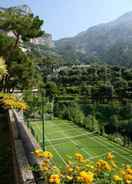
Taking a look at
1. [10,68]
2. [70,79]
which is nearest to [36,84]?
[10,68]

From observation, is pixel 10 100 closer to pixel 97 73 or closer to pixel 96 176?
pixel 96 176

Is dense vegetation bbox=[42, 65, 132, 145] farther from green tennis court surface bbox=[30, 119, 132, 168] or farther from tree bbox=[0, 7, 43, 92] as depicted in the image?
tree bbox=[0, 7, 43, 92]

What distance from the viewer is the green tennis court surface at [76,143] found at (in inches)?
797

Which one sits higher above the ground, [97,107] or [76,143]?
[97,107]

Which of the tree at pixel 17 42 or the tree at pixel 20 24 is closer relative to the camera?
the tree at pixel 20 24

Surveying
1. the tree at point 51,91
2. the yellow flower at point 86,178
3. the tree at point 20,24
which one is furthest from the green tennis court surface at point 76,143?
the yellow flower at point 86,178

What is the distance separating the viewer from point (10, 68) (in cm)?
2003

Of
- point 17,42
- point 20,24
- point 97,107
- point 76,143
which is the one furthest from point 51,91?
point 20,24

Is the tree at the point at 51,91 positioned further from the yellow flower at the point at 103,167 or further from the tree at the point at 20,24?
the yellow flower at the point at 103,167

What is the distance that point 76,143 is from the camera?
967 inches

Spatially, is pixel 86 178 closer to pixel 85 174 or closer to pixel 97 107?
pixel 85 174

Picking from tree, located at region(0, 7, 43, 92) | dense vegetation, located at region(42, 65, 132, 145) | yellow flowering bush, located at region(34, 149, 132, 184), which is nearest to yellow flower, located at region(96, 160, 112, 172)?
yellow flowering bush, located at region(34, 149, 132, 184)

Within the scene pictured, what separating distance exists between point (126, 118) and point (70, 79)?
18188 mm

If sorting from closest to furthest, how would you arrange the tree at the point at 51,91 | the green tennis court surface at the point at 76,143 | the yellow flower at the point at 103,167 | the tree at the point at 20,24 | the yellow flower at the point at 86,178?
the yellow flower at the point at 86,178, the yellow flower at the point at 103,167, the tree at the point at 20,24, the green tennis court surface at the point at 76,143, the tree at the point at 51,91
